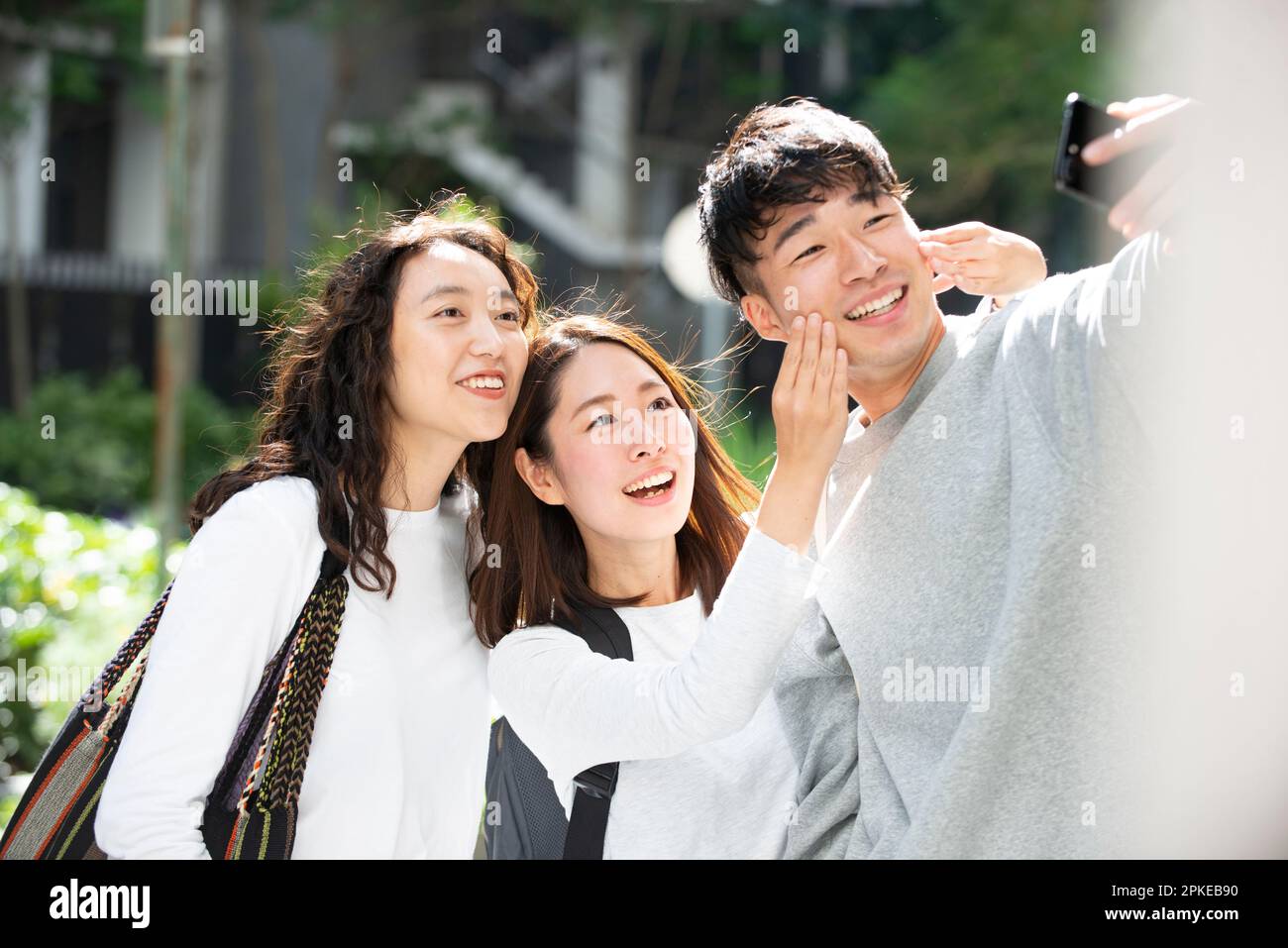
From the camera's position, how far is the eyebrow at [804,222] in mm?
2215

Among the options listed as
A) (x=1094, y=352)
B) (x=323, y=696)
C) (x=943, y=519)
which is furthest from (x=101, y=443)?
(x=1094, y=352)

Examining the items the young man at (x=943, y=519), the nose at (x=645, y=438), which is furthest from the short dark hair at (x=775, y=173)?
the nose at (x=645, y=438)

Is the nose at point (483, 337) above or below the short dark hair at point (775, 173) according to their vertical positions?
below

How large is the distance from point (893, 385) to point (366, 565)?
93 cm

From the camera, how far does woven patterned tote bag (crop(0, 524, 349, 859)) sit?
2143 mm

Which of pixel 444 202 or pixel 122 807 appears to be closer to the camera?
pixel 122 807

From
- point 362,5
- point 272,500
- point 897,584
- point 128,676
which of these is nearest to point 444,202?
point 272,500

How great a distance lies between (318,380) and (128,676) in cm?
62

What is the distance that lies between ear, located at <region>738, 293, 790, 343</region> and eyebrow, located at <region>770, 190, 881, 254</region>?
0.33 ft

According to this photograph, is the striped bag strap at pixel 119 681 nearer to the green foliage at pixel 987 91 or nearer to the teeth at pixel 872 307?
the teeth at pixel 872 307

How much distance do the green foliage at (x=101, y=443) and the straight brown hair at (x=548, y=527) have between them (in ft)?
23.3

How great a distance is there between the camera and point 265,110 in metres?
12.8

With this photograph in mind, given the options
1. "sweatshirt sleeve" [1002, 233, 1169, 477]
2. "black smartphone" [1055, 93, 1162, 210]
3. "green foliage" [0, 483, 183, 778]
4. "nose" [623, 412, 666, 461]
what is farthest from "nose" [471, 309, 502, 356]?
"green foliage" [0, 483, 183, 778]

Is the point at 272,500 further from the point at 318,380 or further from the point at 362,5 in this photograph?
the point at 362,5
